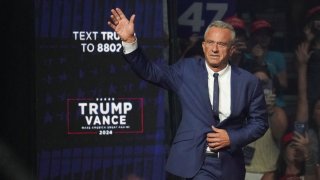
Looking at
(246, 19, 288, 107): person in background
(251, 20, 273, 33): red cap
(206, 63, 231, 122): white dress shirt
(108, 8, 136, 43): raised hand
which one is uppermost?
(251, 20, 273, 33): red cap

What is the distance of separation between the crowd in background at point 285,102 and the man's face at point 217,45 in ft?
8.04

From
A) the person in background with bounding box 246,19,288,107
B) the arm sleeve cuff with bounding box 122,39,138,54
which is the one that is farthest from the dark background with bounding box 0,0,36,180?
the arm sleeve cuff with bounding box 122,39,138,54

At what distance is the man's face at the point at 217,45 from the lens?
5.24 m

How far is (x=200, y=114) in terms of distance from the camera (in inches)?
208

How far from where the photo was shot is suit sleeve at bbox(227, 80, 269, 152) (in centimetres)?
529

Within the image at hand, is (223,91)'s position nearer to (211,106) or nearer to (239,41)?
(211,106)

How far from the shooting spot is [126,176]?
740cm

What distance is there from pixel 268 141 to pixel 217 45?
2.74 meters

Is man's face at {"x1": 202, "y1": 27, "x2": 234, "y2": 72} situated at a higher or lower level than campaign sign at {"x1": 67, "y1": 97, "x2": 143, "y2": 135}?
higher

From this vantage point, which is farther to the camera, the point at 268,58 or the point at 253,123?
the point at 268,58

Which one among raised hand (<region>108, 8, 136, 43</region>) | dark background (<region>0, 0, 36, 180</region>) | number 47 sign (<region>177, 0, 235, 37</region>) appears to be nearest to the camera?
raised hand (<region>108, 8, 136, 43</region>)

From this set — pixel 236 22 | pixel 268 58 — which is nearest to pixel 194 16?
pixel 236 22

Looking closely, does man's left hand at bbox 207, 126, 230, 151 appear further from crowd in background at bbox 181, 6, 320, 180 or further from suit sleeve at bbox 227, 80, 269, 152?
crowd in background at bbox 181, 6, 320, 180

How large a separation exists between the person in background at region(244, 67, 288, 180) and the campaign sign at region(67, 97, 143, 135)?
114 cm
